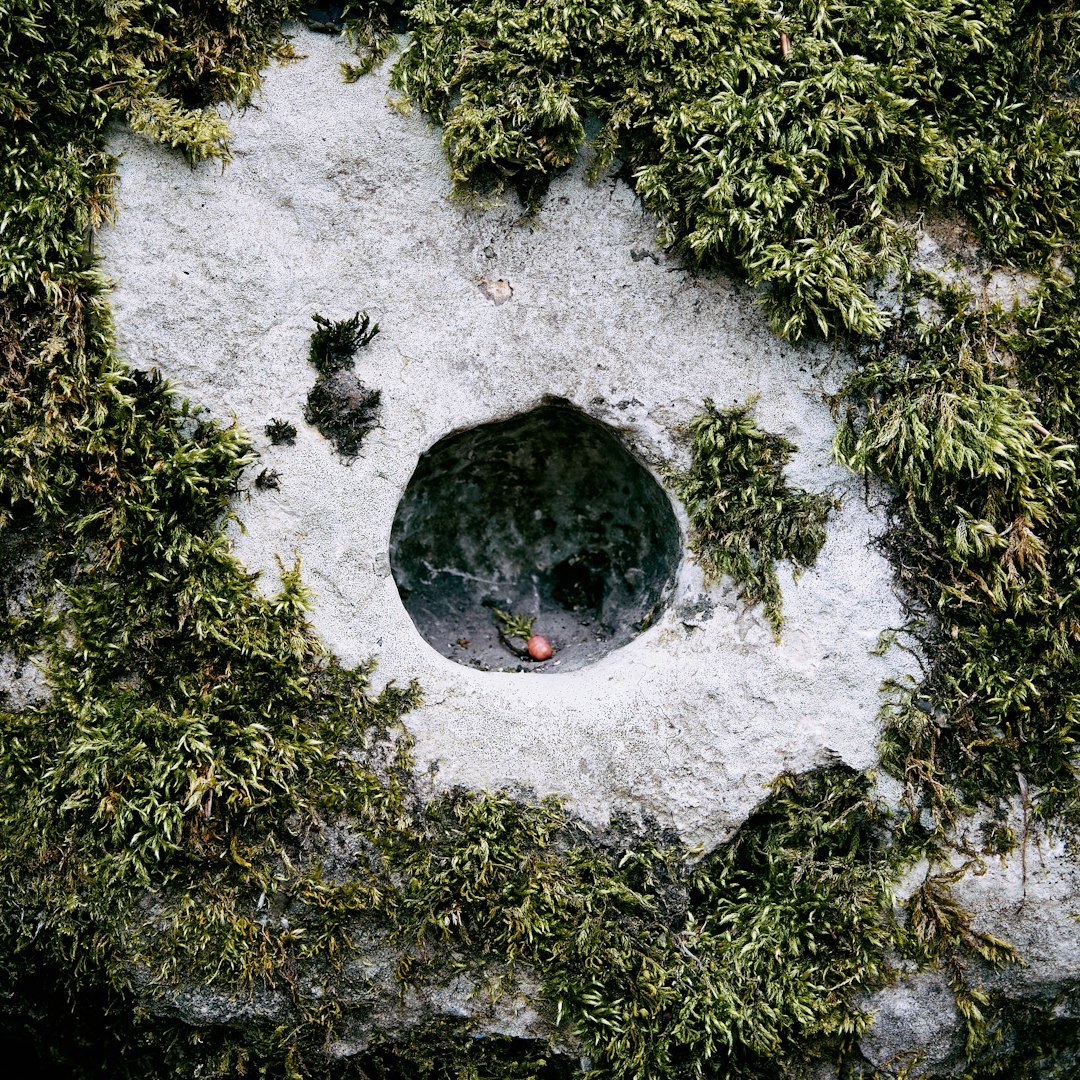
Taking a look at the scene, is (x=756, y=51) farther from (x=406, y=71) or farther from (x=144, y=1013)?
(x=144, y=1013)

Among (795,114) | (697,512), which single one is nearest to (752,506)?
(697,512)

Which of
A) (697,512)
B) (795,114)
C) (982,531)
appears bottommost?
(697,512)

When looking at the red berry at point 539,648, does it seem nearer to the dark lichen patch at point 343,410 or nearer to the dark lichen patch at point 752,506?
the dark lichen patch at point 752,506

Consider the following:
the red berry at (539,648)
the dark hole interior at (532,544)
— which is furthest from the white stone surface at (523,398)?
the red berry at (539,648)

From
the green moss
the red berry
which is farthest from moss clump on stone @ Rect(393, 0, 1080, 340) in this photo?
the red berry

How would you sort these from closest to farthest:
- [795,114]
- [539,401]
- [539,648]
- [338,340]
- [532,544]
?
1. [795,114]
2. [338,340]
3. [539,401]
4. [539,648]
5. [532,544]

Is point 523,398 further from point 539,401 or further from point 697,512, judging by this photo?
point 697,512
